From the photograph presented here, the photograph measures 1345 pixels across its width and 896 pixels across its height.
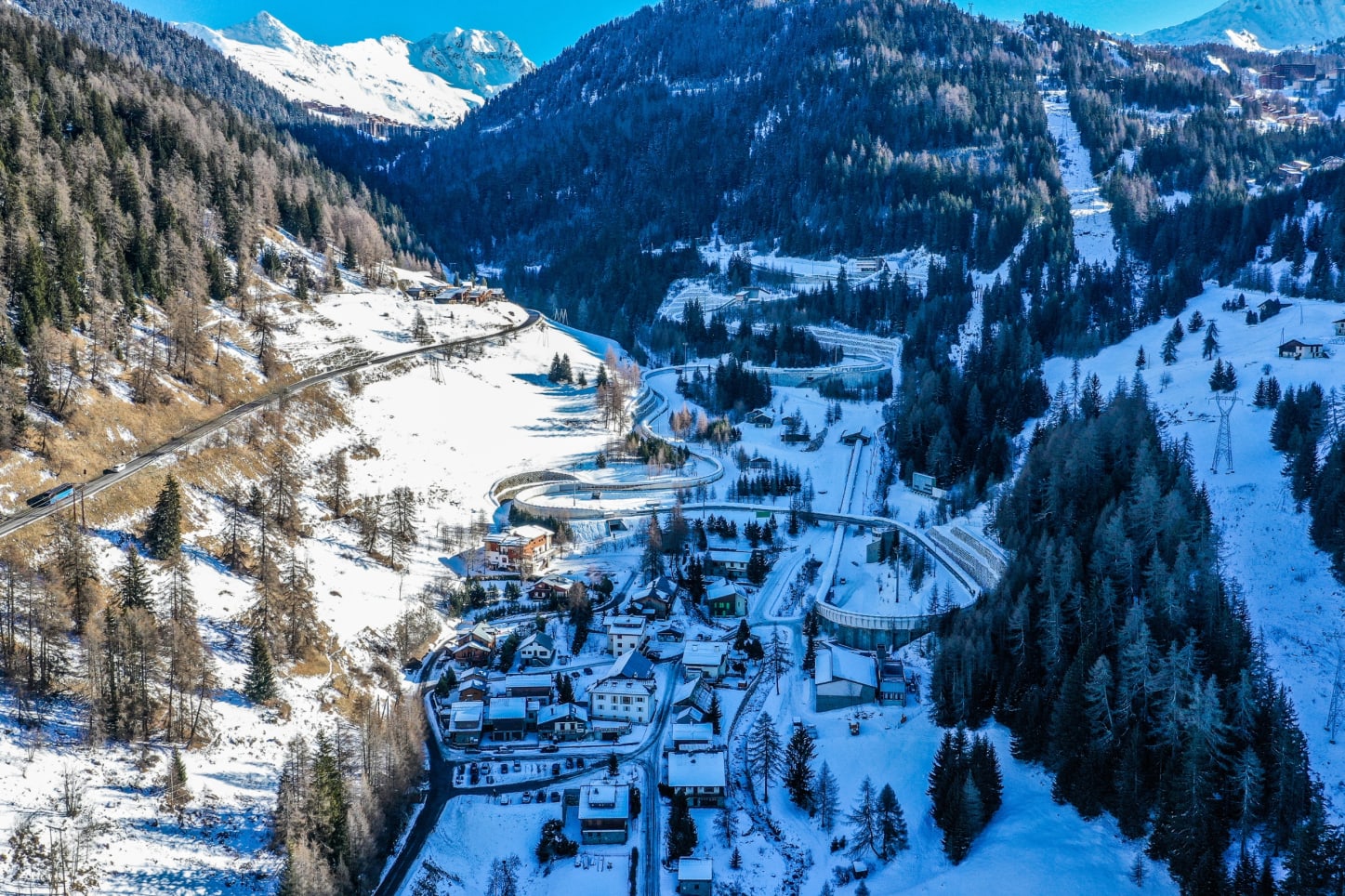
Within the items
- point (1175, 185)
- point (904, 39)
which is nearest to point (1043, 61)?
point (904, 39)

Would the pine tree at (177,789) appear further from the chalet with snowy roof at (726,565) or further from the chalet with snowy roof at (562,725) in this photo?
the chalet with snowy roof at (726,565)

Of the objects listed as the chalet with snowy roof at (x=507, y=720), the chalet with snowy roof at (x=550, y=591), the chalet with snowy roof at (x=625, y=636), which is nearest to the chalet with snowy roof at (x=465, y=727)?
the chalet with snowy roof at (x=507, y=720)

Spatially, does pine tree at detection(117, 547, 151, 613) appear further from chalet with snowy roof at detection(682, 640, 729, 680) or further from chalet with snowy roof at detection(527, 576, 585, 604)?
chalet with snowy roof at detection(682, 640, 729, 680)

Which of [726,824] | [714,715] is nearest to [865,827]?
[726,824]

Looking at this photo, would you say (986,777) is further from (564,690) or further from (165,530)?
(165,530)

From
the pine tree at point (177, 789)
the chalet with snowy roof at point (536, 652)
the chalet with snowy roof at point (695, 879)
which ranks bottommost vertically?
the chalet with snowy roof at point (695, 879)

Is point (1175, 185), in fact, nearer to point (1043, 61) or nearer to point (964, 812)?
point (1043, 61)
